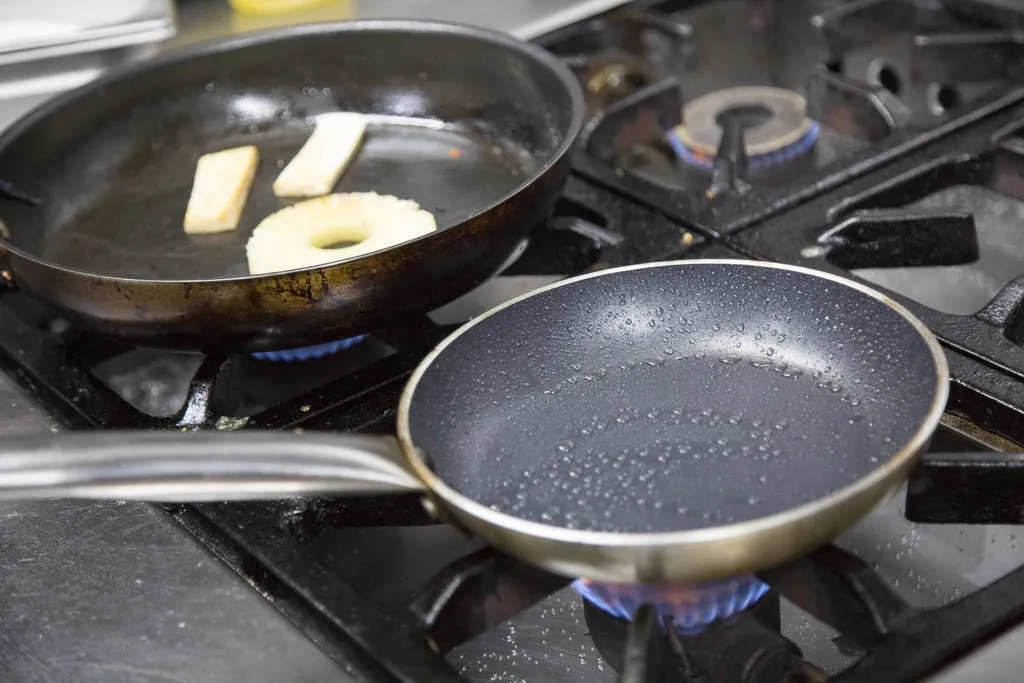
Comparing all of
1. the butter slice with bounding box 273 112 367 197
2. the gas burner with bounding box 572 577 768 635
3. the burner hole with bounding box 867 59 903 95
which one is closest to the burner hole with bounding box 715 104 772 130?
the burner hole with bounding box 867 59 903 95

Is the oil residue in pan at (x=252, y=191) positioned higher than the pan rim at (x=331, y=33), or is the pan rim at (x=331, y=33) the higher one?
the pan rim at (x=331, y=33)

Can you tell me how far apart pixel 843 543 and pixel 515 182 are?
17.0 inches

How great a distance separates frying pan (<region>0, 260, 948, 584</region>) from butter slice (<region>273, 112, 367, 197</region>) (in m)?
0.32

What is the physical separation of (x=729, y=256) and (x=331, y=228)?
30 cm

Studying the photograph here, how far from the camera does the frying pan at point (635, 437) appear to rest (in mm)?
507

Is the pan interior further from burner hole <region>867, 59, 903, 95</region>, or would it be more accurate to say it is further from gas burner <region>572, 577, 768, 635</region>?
burner hole <region>867, 59, 903, 95</region>

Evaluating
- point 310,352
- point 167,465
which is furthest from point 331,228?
point 167,465

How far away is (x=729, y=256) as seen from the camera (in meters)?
0.85

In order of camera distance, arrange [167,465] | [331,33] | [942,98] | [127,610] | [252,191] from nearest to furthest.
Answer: [167,465], [127,610], [252,191], [331,33], [942,98]

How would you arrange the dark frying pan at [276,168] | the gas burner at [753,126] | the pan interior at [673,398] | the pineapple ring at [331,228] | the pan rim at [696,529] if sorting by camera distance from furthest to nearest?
the gas burner at [753,126] < the pineapple ring at [331,228] < the dark frying pan at [276,168] < the pan interior at [673,398] < the pan rim at [696,529]

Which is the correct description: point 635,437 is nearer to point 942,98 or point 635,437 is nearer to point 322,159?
point 322,159

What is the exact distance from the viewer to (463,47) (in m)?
1.07

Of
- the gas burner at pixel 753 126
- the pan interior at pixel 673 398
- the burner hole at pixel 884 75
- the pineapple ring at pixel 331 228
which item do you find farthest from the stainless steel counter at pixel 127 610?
the burner hole at pixel 884 75

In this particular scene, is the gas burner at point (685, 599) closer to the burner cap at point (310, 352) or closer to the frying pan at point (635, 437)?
the frying pan at point (635, 437)
